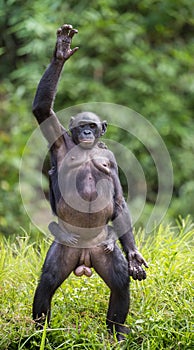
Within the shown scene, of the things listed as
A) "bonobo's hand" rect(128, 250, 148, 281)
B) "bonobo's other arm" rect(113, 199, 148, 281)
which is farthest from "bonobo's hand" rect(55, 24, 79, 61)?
"bonobo's hand" rect(128, 250, 148, 281)

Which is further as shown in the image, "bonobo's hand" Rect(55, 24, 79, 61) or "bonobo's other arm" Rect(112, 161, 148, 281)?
"bonobo's other arm" Rect(112, 161, 148, 281)

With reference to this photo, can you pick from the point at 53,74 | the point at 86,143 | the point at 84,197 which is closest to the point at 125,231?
the point at 84,197

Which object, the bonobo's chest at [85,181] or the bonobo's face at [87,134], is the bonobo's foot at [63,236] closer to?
the bonobo's chest at [85,181]

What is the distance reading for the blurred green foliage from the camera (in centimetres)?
711

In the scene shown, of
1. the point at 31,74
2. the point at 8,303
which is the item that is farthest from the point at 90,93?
the point at 8,303

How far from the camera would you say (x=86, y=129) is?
3.36m

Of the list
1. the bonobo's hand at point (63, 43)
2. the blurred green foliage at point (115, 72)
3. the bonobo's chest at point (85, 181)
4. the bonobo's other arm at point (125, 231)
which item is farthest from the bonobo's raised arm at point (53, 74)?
the blurred green foliage at point (115, 72)

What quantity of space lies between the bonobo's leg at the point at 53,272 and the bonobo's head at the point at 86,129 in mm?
611

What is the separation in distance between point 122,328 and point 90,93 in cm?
458

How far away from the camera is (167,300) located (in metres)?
3.85

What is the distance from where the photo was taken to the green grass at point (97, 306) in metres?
3.43

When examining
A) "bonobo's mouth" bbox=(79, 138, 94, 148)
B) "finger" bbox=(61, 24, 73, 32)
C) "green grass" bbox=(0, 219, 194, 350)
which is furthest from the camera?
"green grass" bbox=(0, 219, 194, 350)

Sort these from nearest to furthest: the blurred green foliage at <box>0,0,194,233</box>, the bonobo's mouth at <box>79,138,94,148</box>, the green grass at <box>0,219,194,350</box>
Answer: the bonobo's mouth at <box>79,138,94,148</box>, the green grass at <box>0,219,194,350</box>, the blurred green foliage at <box>0,0,194,233</box>

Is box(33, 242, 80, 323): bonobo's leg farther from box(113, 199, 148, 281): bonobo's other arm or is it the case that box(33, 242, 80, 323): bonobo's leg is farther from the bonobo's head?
the bonobo's head
